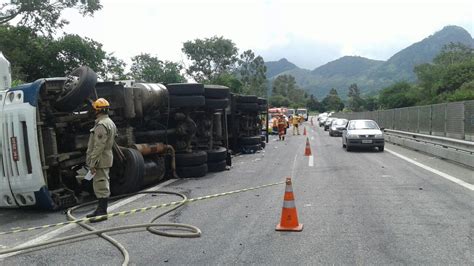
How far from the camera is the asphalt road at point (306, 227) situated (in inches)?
197

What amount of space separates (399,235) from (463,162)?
8.75 metres

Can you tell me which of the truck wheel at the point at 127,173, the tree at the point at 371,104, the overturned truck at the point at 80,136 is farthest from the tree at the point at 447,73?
the truck wheel at the point at 127,173

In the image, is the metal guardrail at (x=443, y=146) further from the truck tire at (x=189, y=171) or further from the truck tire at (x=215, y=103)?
the truck tire at (x=189, y=171)

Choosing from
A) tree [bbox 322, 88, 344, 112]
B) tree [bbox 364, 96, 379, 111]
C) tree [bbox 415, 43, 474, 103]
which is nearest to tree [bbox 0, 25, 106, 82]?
tree [bbox 415, 43, 474, 103]

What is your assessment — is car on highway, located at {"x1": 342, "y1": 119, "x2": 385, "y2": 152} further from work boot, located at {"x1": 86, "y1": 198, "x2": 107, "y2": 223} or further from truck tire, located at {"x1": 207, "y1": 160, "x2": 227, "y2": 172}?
work boot, located at {"x1": 86, "y1": 198, "x2": 107, "y2": 223}

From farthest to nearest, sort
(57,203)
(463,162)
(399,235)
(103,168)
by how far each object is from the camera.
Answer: (463,162)
(57,203)
(103,168)
(399,235)

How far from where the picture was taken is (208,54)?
8812 cm

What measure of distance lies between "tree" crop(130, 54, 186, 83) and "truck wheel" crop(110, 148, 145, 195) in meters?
60.9

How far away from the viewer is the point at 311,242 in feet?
18.1

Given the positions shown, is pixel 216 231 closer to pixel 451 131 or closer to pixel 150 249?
pixel 150 249

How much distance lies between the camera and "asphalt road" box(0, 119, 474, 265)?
5008 millimetres

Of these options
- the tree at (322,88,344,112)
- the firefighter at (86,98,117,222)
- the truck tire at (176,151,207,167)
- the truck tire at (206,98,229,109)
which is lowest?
the tree at (322,88,344,112)

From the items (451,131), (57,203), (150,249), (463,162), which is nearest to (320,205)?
(150,249)

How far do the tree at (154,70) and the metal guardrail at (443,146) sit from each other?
51.9 m
